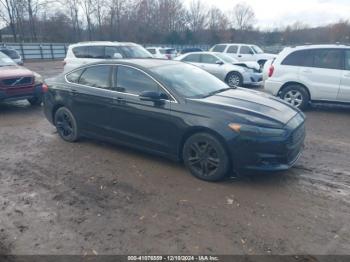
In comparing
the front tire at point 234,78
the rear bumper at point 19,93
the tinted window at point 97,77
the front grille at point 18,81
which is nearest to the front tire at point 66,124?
the tinted window at point 97,77

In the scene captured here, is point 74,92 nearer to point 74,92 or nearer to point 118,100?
point 74,92

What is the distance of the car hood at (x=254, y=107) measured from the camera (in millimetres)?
3973

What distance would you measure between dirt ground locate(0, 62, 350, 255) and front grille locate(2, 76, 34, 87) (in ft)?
11.0

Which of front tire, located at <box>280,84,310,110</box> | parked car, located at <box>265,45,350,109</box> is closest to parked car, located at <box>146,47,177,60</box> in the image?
parked car, located at <box>265,45,350,109</box>

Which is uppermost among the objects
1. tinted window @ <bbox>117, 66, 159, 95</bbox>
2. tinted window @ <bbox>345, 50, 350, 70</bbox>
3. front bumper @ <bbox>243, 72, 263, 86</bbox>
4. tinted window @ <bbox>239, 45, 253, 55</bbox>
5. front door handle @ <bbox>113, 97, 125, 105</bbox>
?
tinted window @ <bbox>345, 50, 350, 70</bbox>

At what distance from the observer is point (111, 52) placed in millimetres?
11344

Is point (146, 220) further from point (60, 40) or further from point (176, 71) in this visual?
point (60, 40)

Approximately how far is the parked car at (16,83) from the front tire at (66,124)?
239 centimetres

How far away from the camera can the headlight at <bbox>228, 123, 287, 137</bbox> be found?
3.85m

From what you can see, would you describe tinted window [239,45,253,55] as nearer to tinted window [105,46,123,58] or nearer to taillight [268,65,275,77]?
tinted window [105,46,123,58]

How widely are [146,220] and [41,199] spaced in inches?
57.9

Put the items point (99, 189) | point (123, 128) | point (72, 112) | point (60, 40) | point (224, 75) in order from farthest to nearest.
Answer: point (60, 40)
point (224, 75)
point (72, 112)
point (123, 128)
point (99, 189)

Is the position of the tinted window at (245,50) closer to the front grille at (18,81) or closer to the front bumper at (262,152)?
the front grille at (18,81)

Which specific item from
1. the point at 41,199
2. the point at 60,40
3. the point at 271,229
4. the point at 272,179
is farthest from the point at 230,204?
the point at 60,40
